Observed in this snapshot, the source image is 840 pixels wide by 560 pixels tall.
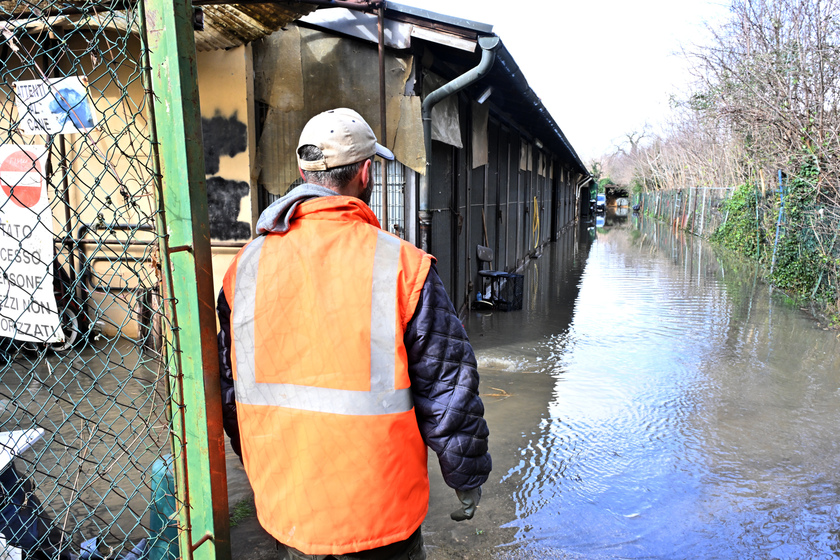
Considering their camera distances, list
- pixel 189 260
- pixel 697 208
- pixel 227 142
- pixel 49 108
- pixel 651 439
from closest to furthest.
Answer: pixel 189 260 < pixel 49 108 < pixel 651 439 < pixel 227 142 < pixel 697 208

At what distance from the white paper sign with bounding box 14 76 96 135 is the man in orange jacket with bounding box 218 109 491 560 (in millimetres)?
847

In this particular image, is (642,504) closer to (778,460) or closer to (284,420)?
(778,460)

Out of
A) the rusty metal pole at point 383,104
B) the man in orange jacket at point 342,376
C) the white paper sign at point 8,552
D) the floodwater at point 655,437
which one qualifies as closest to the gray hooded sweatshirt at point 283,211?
the man in orange jacket at point 342,376

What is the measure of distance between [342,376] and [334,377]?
0.08ft

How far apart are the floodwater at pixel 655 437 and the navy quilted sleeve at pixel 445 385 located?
4.99 feet

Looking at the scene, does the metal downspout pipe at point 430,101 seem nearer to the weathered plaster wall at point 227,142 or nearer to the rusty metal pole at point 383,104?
the rusty metal pole at point 383,104

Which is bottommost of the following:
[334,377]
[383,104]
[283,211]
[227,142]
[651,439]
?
[651,439]

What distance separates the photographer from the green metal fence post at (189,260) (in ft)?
5.95

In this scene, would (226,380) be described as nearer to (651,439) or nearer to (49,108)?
(49,108)

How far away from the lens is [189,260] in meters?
1.86

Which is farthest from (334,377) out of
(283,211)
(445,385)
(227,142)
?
(227,142)

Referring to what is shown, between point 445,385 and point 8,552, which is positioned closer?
point 445,385

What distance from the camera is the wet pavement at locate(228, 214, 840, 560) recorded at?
125 inches

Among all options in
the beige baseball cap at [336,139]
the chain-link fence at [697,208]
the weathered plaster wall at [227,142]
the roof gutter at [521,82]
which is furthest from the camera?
the chain-link fence at [697,208]
